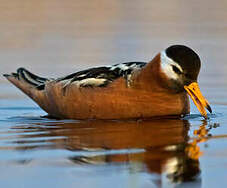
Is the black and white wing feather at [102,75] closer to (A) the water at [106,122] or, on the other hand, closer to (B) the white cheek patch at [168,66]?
(B) the white cheek patch at [168,66]

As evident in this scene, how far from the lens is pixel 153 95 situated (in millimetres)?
10883

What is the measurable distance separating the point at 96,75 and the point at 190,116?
59.3 inches

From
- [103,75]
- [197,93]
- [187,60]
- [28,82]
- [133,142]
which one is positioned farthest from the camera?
[28,82]

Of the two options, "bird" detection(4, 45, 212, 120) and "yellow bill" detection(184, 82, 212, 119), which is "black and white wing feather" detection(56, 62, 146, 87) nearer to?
"bird" detection(4, 45, 212, 120)

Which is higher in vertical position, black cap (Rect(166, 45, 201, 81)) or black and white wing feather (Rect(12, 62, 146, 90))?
black cap (Rect(166, 45, 201, 81))

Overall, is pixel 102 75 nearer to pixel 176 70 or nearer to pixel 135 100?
pixel 135 100

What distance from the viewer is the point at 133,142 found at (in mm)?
8961

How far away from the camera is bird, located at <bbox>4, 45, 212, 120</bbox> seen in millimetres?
10664

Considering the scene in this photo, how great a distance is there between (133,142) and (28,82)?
12.9 feet

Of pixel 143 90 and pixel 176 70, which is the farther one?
pixel 143 90

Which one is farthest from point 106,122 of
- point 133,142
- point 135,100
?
point 133,142

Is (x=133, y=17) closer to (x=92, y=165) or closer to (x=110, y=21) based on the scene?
(x=110, y=21)

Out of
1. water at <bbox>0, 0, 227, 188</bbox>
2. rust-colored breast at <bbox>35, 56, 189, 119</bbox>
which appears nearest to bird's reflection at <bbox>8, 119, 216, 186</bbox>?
water at <bbox>0, 0, 227, 188</bbox>

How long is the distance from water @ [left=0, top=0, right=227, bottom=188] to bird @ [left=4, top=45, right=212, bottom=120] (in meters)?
0.23
